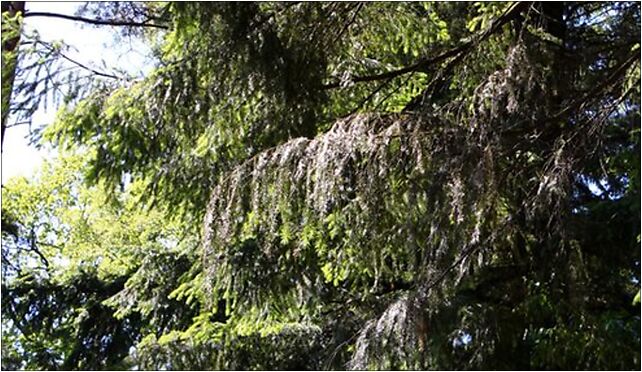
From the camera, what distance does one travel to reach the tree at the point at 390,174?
290 centimetres

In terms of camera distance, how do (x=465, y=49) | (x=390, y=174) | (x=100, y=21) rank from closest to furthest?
(x=390, y=174) < (x=465, y=49) < (x=100, y=21)

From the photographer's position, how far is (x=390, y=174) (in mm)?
2854

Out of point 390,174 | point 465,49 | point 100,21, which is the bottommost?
point 390,174

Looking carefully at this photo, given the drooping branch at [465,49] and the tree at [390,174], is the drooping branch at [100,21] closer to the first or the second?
the tree at [390,174]

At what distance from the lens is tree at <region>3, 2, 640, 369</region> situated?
2.90 m

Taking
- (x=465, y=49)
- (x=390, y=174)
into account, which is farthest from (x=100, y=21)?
(x=390, y=174)

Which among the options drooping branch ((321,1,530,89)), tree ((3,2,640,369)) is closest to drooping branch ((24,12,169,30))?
tree ((3,2,640,369))

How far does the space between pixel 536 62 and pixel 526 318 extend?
5.13 ft

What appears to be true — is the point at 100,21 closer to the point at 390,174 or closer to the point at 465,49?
the point at 465,49

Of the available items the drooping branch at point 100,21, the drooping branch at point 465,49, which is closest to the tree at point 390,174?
the drooping branch at point 465,49

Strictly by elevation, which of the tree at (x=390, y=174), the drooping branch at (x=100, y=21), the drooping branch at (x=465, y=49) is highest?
the drooping branch at (x=100, y=21)

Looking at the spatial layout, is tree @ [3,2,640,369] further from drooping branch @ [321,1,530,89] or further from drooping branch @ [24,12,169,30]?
drooping branch @ [24,12,169,30]

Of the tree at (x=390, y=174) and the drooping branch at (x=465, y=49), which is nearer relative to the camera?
the tree at (x=390, y=174)

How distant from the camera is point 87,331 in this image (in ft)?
21.6
